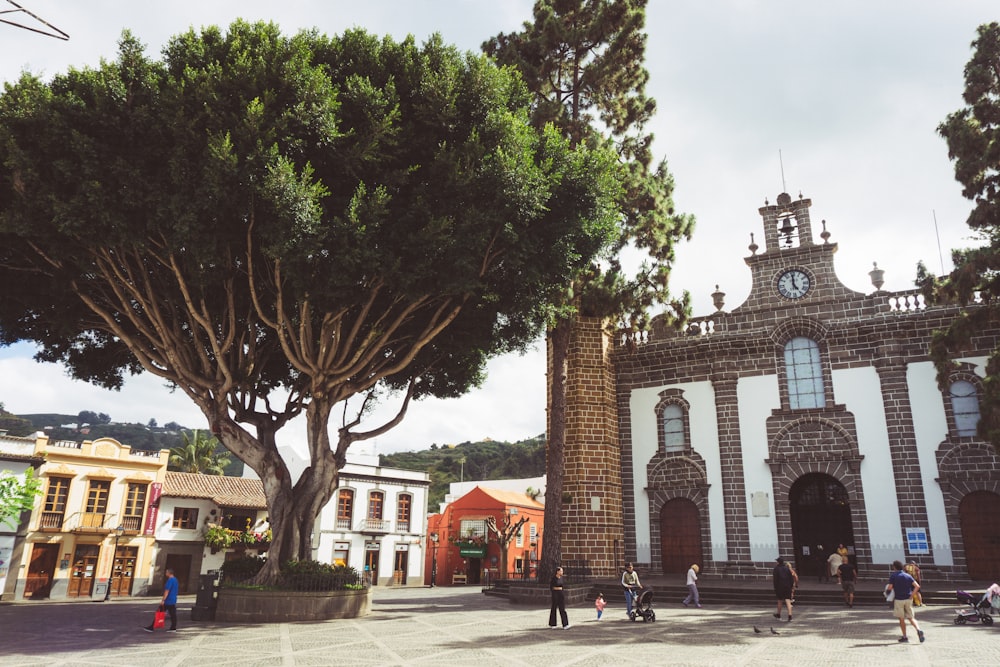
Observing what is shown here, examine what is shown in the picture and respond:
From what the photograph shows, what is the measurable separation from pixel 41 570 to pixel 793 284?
3274cm

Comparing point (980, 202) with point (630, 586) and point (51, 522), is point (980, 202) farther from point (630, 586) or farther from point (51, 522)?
point (51, 522)

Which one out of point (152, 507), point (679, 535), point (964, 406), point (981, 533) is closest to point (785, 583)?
point (679, 535)

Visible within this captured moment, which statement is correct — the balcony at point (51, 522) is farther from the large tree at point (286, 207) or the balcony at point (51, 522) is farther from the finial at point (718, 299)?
the finial at point (718, 299)

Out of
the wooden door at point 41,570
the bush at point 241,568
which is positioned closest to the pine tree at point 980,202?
the bush at point 241,568

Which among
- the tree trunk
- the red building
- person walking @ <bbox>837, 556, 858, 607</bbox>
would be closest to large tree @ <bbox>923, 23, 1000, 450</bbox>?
person walking @ <bbox>837, 556, 858, 607</bbox>

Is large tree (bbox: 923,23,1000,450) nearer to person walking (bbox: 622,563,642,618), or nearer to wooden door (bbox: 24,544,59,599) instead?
person walking (bbox: 622,563,642,618)

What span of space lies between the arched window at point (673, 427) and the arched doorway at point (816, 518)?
430 cm

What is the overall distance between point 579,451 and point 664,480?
A: 3.75 metres

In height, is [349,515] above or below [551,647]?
above

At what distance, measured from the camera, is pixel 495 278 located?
16.5 m

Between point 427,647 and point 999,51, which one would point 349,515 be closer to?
point 427,647

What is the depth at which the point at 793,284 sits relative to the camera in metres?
25.8

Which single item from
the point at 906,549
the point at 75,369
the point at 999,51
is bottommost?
the point at 906,549

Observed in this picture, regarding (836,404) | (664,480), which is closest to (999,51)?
(836,404)
